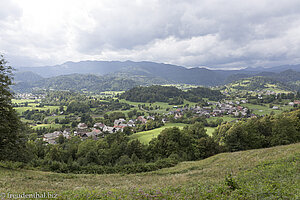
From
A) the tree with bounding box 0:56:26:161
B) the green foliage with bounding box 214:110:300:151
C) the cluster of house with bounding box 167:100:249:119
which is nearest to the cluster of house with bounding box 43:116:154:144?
the cluster of house with bounding box 167:100:249:119

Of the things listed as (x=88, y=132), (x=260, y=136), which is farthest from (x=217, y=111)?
(x=88, y=132)

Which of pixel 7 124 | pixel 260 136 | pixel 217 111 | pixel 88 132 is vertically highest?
pixel 7 124

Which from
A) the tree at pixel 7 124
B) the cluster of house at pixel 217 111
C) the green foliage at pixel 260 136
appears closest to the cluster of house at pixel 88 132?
the cluster of house at pixel 217 111

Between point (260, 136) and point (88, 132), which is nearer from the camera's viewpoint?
point (260, 136)

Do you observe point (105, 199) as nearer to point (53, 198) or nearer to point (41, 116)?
point (53, 198)

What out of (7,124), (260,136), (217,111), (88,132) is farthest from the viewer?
(217,111)

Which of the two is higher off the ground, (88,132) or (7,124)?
(7,124)

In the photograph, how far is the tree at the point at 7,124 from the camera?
18219mm

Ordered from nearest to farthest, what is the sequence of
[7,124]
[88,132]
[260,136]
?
[7,124], [260,136], [88,132]

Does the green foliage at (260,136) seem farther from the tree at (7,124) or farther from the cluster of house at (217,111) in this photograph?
the cluster of house at (217,111)

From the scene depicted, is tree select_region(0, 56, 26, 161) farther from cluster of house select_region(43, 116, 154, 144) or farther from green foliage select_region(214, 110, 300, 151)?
cluster of house select_region(43, 116, 154, 144)

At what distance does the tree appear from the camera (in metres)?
18.2

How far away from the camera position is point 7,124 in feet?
58.6

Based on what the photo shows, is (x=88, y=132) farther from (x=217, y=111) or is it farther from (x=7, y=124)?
(x=217, y=111)
